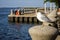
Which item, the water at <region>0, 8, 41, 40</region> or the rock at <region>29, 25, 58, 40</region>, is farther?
the water at <region>0, 8, 41, 40</region>

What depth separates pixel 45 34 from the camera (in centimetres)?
794

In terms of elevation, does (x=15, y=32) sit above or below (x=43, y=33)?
below

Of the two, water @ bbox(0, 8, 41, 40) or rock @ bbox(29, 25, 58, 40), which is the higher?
rock @ bbox(29, 25, 58, 40)

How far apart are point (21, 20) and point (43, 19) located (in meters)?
38.4

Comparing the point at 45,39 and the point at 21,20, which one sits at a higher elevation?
the point at 45,39

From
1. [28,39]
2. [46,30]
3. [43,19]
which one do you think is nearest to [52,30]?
[46,30]

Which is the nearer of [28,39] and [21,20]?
[28,39]

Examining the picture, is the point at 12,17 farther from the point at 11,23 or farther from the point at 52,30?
the point at 52,30

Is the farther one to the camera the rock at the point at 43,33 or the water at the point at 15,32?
the water at the point at 15,32

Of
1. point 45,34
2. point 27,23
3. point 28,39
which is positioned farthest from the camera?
point 27,23

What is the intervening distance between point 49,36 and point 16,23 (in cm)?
4178

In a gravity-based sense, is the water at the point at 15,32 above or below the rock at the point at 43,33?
below

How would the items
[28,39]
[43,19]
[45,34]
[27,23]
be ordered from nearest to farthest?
1. [45,34]
2. [43,19]
3. [28,39]
4. [27,23]

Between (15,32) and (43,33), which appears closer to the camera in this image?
(43,33)
